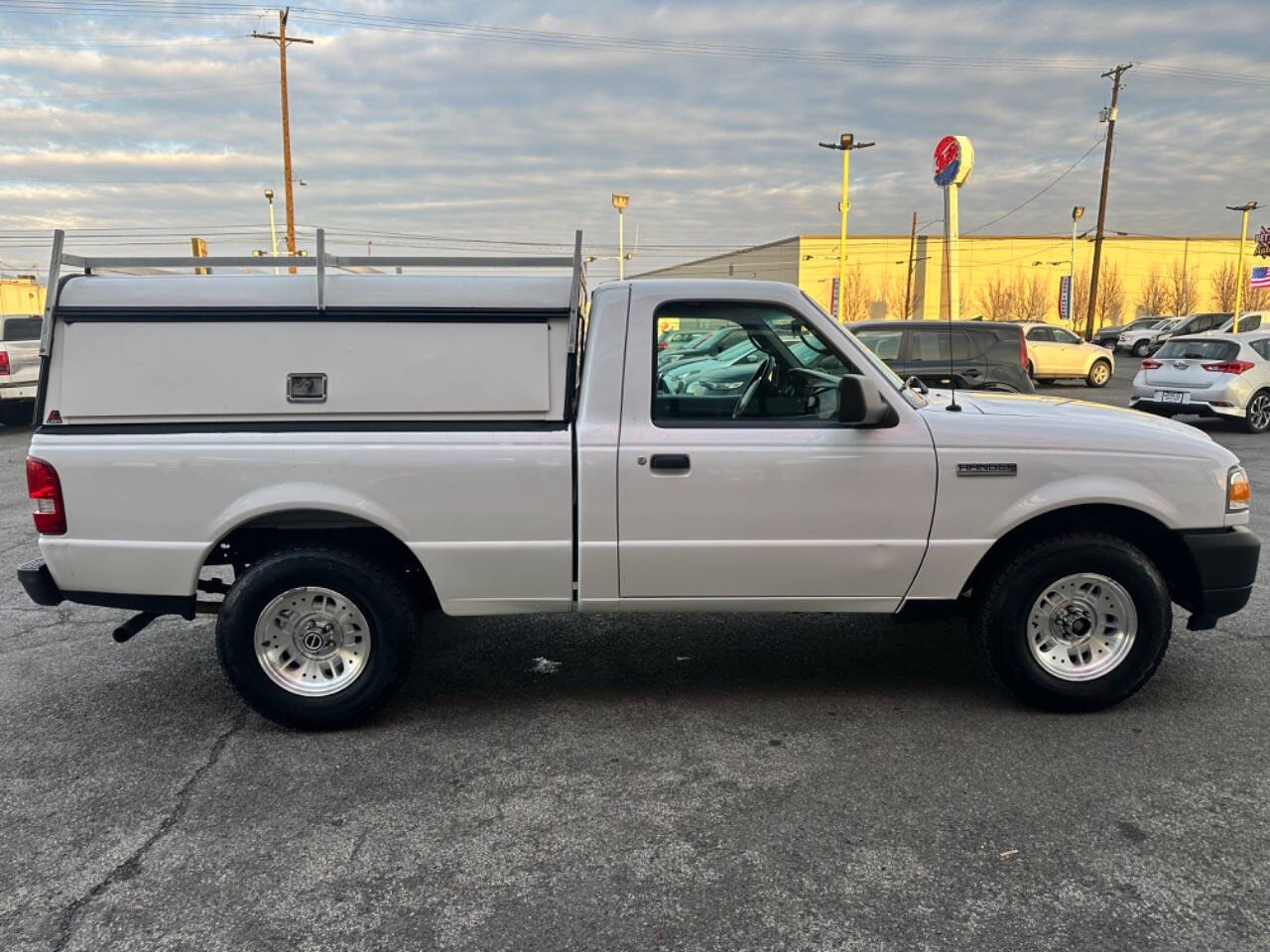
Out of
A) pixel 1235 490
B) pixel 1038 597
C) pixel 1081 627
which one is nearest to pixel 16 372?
pixel 1038 597

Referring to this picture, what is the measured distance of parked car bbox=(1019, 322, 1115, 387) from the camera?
Answer: 23.4 metres

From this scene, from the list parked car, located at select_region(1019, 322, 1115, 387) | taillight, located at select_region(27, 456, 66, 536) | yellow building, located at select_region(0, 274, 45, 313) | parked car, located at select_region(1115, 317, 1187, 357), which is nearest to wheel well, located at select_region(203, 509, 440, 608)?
taillight, located at select_region(27, 456, 66, 536)

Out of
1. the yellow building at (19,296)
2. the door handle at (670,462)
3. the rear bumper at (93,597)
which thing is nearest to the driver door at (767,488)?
the door handle at (670,462)

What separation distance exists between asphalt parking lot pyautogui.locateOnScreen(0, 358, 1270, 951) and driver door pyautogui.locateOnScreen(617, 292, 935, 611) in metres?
0.65

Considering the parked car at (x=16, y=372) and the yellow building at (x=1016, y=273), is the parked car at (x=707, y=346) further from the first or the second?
the yellow building at (x=1016, y=273)

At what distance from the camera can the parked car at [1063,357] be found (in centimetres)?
2341

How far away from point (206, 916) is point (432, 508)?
1.66m

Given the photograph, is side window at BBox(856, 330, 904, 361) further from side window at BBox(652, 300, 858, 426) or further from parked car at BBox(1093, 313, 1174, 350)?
parked car at BBox(1093, 313, 1174, 350)

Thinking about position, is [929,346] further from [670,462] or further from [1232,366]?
[670,462]

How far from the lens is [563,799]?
3.37 m

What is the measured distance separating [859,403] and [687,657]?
72.6 inches

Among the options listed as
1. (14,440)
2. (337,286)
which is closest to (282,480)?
(337,286)

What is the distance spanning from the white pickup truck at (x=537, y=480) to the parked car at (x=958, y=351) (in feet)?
24.3

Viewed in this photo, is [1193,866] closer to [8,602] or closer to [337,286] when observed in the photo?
[337,286]
